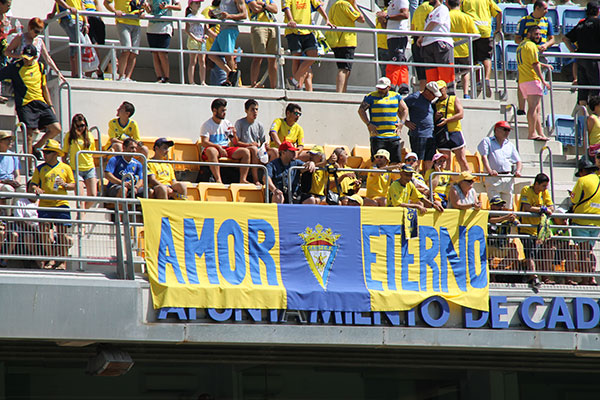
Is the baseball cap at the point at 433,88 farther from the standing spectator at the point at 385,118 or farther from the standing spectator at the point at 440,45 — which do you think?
the standing spectator at the point at 440,45

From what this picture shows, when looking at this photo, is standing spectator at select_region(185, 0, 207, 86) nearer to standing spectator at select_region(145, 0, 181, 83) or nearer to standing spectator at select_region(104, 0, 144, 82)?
standing spectator at select_region(145, 0, 181, 83)

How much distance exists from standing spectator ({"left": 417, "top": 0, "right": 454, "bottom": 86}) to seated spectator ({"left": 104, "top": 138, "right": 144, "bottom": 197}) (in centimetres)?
523

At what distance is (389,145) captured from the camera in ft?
49.9

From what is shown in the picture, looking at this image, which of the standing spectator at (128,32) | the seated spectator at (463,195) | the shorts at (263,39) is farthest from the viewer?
the shorts at (263,39)

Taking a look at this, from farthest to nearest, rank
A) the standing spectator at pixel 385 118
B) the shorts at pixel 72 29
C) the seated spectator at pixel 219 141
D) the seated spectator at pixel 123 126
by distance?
the shorts at pixel 72 29, the standing spectator at pixel 385 118, the seated spectator at pixel 219 141, the seated spectator at pixel 123 126

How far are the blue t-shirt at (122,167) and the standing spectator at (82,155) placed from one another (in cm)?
24

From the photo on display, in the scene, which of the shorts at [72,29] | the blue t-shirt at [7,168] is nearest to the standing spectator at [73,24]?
the shorts at [72,29]

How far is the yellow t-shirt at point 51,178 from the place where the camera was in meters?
12.8

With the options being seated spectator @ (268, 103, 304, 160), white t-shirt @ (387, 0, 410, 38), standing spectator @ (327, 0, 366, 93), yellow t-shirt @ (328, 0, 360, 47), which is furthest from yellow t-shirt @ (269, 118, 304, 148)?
white t-shirt @ (387, 0, 410, 38)

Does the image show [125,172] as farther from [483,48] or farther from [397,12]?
[483,48]

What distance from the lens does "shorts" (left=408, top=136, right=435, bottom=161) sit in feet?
50.6

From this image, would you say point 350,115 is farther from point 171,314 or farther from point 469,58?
point 171,314

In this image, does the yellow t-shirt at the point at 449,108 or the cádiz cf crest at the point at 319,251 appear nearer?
the cádiz cf crest at the point at 319,251

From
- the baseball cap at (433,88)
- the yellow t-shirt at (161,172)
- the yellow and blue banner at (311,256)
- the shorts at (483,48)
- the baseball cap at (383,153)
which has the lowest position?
the yellow and blue banner at (311,256)
